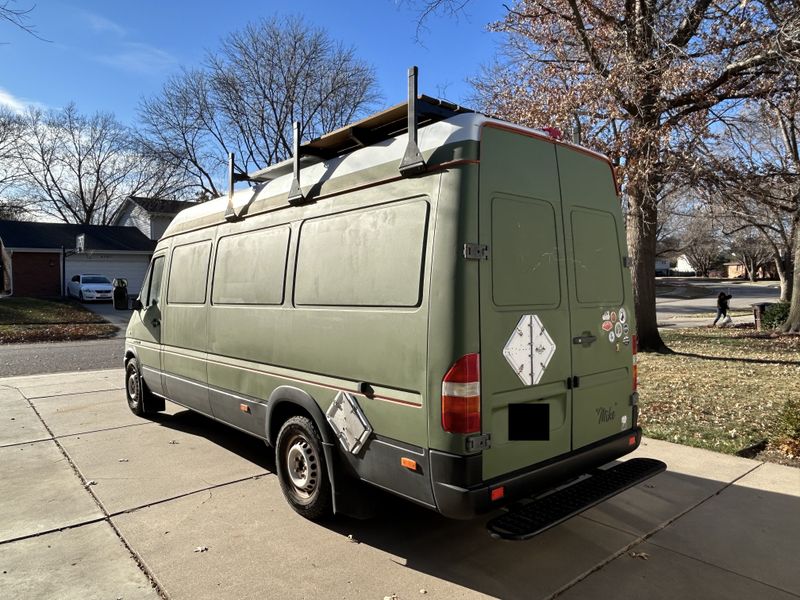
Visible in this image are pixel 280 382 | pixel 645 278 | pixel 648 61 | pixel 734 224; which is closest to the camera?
pixel 280 382

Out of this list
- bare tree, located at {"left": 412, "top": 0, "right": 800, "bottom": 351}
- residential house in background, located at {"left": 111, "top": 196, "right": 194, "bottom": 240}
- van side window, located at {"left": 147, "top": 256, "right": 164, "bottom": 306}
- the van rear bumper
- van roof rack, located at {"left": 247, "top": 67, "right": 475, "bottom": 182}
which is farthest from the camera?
residential house in background, located at {"left": 111, "top": 196, "right": 194, "bottom": 240}

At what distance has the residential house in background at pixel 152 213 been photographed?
119 ft

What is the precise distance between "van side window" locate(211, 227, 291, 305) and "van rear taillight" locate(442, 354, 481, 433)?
6.01 ft

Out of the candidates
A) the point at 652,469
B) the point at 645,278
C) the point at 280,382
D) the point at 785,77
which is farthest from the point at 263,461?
the point at 785,77

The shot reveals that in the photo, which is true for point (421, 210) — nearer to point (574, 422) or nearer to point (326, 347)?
point (326, 347)

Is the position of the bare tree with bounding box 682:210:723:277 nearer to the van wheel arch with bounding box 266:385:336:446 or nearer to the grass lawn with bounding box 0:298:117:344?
the van wheel arch with bounding box 266:385:336:446

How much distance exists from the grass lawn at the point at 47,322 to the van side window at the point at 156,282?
44.2 ft

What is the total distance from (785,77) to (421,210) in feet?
33.1

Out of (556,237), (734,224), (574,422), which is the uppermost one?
(734,224)

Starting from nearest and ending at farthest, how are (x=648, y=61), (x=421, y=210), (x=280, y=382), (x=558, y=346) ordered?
(x=421, y=210) → (x=558, y=346) → (x=280, y=382) → (x=648, y=61)

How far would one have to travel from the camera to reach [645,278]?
40.9 ft

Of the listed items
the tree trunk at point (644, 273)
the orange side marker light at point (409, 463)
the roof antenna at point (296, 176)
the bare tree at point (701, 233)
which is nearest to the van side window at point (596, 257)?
the orange side marker light at point (409, 463)

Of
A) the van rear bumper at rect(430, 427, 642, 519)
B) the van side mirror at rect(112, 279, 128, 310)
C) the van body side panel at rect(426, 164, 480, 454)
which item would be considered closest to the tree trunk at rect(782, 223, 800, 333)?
the van rear bumper at rect(430, 427, 642, 519)

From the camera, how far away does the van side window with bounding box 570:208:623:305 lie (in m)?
3.72
